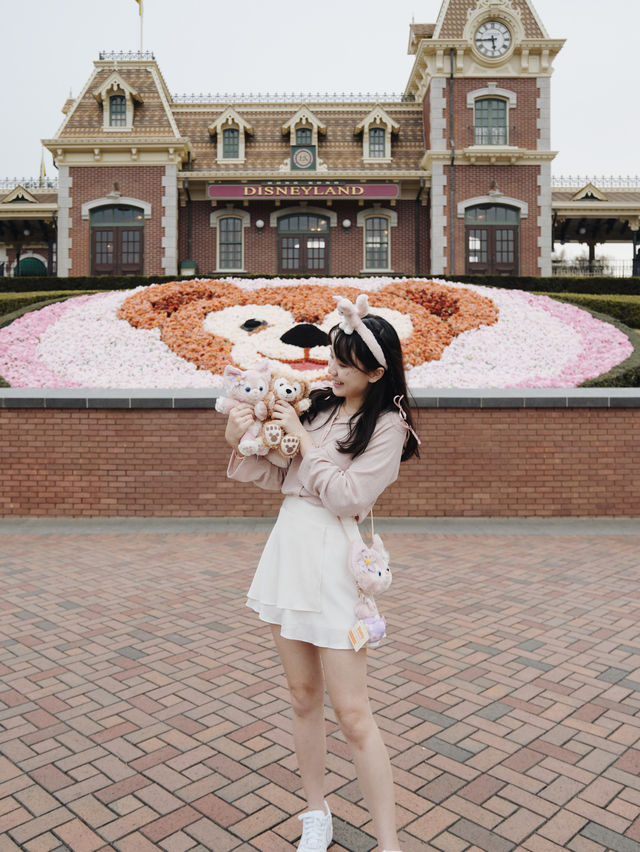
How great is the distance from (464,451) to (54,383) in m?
6.13

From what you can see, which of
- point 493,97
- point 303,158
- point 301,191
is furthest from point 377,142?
point 493,97

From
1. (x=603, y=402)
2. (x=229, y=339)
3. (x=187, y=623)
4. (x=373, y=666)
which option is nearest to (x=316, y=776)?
(x=373, y=666)

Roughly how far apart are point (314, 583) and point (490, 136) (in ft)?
84.7

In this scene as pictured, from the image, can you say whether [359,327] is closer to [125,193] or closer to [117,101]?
[125,193]

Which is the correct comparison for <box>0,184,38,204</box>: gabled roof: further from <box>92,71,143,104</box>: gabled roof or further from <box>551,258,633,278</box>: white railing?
<box>551,258,633,278</box>: white railing

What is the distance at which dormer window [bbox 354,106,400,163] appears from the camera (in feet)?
85.3

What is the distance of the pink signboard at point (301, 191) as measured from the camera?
80.7 ft

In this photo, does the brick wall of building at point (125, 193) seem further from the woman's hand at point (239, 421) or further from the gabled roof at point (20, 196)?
the woman's hand at point (239, 421)

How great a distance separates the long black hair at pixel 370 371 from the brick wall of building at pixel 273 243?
23.8 metres

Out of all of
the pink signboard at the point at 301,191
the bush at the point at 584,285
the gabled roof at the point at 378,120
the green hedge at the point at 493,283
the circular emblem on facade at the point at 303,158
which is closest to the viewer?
the green hedge at the point at 493,283

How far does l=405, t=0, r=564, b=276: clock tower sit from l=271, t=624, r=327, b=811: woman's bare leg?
2331 centimetres

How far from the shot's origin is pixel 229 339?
12.3m

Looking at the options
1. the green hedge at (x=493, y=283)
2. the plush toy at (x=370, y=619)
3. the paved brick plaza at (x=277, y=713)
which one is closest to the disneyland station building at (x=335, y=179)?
the green hedge at (x=493, y=283)

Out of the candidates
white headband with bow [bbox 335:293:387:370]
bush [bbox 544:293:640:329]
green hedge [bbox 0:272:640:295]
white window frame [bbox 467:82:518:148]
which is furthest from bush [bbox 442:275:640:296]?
white headband with bow [bbox 335:293:387:370]
